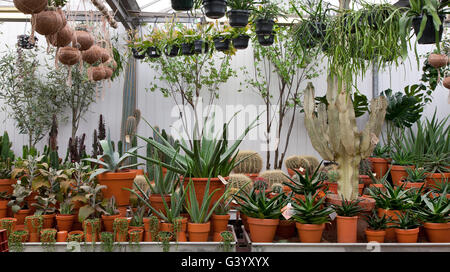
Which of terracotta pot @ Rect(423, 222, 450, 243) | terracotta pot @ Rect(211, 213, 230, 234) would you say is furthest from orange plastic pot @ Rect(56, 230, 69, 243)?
terracotta pot @ Rect(423, 222, 450, 243)

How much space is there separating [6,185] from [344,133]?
7.80 ft

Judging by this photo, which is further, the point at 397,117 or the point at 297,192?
the point at 397,117

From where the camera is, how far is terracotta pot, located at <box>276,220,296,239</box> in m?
2.45

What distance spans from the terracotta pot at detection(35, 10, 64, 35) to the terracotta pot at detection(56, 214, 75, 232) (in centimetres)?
111

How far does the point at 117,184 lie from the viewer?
2.60 meters

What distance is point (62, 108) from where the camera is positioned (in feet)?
24.2

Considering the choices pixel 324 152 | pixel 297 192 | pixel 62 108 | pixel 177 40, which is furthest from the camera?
pixel 62 108

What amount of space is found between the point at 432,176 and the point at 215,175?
9.27 feet

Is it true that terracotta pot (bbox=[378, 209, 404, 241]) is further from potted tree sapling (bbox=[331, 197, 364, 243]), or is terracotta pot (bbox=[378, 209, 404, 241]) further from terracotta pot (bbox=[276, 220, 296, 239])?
terracotta pot (bbox=[276, 220, 296, 239])

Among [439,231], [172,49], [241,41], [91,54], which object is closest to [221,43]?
[241,41]

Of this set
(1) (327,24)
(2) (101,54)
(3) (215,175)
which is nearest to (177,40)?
(2) (101,54)

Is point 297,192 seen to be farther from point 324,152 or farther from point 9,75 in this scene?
point 9,75

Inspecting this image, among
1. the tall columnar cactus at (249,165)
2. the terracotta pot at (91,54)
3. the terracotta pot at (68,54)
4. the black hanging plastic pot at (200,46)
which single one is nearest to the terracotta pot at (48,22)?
the terracotta pot at (68,54)

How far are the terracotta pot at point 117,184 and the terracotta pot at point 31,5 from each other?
1047 millimetres
